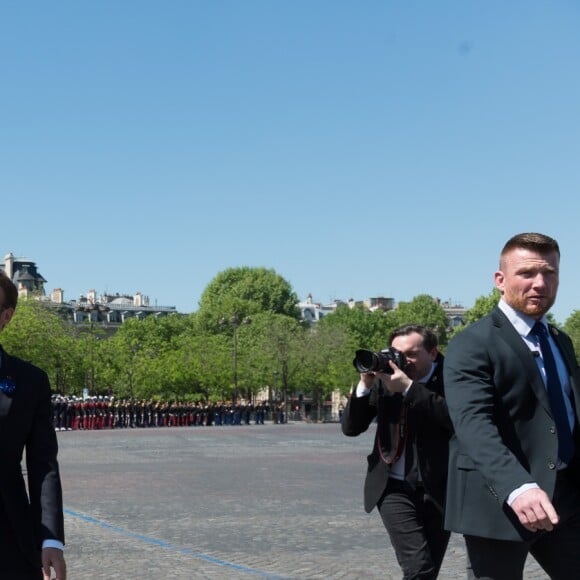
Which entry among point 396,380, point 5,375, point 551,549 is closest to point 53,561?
point 5,375

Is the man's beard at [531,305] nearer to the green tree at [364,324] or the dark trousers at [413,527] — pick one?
the dark trousers at [413,527]

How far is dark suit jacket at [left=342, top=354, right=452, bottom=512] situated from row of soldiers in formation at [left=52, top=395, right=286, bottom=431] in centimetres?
5175

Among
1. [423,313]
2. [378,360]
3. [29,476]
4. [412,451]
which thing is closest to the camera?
[29,476]

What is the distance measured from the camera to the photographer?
672cm

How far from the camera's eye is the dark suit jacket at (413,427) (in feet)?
21.8

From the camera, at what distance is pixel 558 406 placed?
5195mm

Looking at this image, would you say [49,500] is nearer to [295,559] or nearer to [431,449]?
[431,449]

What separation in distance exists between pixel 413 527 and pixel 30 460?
2.81m

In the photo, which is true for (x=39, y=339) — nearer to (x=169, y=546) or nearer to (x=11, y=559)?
(x=169, y=546)

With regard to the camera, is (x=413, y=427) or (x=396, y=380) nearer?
(x=396, y=380)

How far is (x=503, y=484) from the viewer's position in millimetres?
4797

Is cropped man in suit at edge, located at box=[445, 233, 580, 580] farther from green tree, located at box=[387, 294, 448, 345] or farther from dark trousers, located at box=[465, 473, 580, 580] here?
green tree, located at box=[387, 294, 448, 345]

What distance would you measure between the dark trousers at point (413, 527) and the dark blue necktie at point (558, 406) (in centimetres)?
176

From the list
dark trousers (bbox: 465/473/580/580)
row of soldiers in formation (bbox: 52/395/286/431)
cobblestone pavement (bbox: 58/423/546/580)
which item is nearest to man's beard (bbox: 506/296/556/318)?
dark trousers (bbox: 465/473/580/580)
